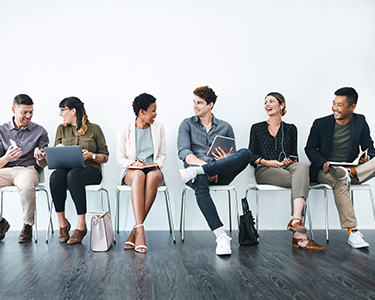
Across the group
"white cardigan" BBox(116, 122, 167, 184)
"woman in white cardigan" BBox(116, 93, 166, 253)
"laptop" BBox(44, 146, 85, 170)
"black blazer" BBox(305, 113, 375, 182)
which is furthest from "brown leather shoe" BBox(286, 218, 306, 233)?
"laptop" BBox(44, 146, 85, 170)

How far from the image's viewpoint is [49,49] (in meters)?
3.52

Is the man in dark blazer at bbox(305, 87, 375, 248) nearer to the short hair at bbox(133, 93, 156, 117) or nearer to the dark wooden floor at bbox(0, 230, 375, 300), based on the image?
the dark wooden floor at bbox(0, 230, 375, 300)

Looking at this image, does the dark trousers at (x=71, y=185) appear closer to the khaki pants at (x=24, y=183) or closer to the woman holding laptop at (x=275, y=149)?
the khaki pants at (x=24, y=183)

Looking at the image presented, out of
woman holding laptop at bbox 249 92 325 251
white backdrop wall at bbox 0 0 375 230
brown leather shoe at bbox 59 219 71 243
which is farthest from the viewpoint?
white backdrop wall at bbox 0 0 375 230

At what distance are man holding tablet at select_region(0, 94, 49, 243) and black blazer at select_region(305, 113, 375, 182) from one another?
240 centimetres

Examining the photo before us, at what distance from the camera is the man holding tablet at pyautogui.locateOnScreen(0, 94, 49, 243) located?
2.76m

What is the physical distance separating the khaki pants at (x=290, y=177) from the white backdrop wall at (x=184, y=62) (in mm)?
517

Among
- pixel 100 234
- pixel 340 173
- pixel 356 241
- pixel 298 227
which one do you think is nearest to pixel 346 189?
pixel 340 173

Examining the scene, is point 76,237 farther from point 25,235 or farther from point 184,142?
point 184,142

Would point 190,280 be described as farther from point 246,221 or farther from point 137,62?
point 137,62

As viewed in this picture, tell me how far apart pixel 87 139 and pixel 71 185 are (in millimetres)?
528

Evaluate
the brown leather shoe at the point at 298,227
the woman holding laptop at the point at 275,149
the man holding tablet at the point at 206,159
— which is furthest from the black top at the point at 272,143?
the brown leather shoe at the point at 298,227

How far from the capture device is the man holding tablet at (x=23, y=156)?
9.05 ft

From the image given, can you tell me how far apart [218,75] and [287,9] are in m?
1.06
